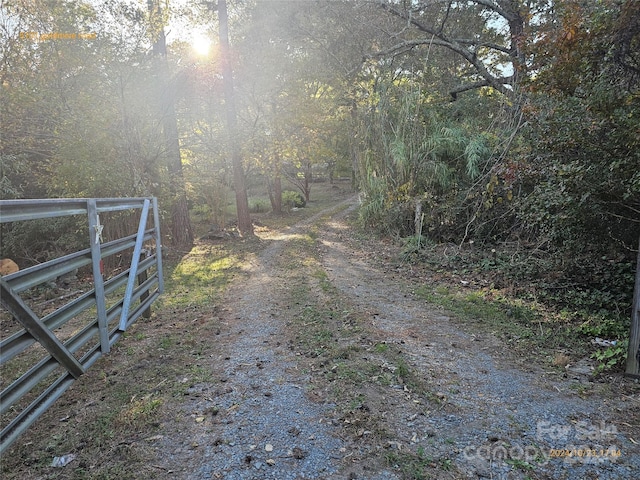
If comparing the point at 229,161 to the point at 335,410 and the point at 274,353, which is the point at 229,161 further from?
→ the point at 335,410

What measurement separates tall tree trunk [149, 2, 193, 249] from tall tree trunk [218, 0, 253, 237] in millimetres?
2201

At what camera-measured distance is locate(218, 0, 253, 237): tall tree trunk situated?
11453mm

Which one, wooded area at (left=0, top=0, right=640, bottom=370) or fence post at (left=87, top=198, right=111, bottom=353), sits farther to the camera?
wooded area at (left=0, top=0, right=640, bottom=370)

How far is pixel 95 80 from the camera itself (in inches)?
294

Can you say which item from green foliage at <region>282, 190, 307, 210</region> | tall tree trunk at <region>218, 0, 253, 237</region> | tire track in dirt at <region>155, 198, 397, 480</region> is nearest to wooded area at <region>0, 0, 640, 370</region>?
tall tree trunk at <region>218, 0, 253, 237</region>

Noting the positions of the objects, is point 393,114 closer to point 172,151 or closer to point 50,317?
→ point 172,151

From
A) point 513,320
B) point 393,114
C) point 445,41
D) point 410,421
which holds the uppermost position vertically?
point 445,41

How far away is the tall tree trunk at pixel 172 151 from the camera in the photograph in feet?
28.9

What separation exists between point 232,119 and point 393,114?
527cm

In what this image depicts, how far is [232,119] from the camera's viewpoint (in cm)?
1209

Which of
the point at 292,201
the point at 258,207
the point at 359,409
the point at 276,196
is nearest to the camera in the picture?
the point at 359,409

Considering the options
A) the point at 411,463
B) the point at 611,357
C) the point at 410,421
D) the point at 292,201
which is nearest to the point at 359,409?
the point at 410,421

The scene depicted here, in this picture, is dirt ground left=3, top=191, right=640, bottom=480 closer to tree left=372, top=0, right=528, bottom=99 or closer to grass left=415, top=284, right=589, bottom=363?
grass left=415, top=284, right=589, bottom=363

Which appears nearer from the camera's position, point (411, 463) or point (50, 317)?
point (411, 463)
